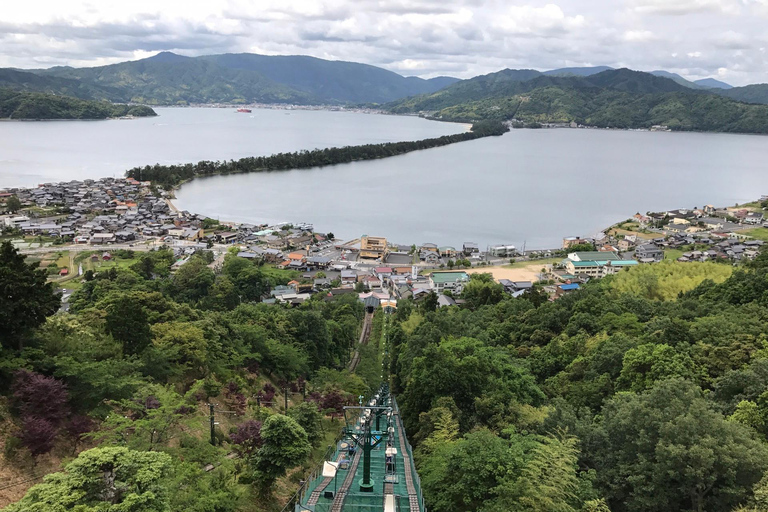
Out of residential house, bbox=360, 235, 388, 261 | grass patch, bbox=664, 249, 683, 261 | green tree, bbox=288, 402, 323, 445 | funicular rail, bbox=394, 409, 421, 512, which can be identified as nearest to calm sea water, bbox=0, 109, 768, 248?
residential house, bbox=360, 235, 388, 261

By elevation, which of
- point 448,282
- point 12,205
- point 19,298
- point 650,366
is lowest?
point 448,282

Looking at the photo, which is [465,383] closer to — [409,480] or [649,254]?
[409,480]

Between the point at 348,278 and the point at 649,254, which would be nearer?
the point at 348,278

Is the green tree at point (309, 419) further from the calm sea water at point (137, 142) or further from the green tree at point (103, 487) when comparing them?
the calm sea water at point (137, 142)

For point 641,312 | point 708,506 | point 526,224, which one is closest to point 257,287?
point 641,312

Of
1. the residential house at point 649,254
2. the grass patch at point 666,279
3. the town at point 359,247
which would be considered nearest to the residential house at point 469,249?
the town at point 359,247

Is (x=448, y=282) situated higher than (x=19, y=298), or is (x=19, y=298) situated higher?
(x=19, y=298)

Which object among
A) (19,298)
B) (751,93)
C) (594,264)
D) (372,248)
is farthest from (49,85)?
(751,93)
